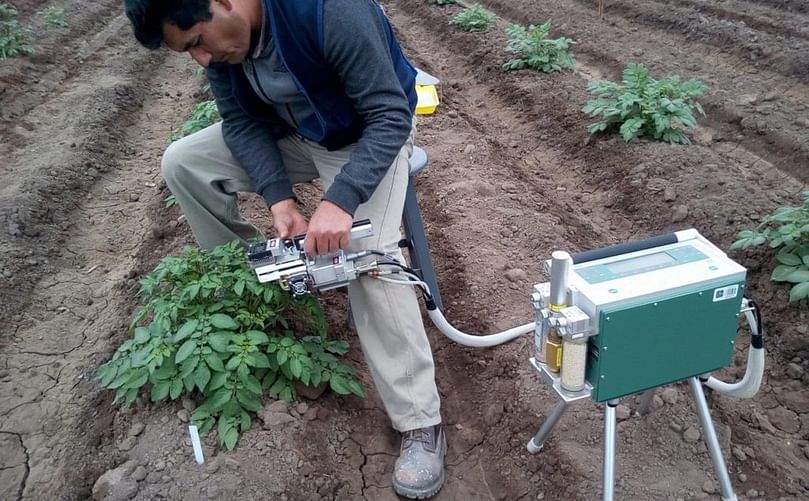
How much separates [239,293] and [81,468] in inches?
33.1

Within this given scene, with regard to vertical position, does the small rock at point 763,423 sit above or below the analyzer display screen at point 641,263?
below

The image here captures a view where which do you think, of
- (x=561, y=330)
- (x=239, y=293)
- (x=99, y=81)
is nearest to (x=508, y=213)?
(x=239, y=293)

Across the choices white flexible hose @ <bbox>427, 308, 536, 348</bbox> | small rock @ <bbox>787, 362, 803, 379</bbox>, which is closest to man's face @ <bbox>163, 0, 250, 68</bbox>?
white flexible hose @ <bbox>427, 308, 536, 348</bbox>

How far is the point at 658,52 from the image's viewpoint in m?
6.05

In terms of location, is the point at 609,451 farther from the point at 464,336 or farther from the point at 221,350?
the point at 221,350

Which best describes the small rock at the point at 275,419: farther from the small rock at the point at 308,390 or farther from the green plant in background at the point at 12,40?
the green plant in background at the point at 12,40

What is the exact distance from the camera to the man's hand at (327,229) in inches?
74.6

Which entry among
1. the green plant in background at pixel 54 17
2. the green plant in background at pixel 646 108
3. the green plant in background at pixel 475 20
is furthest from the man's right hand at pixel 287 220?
the green plant in background at pixel 54 17

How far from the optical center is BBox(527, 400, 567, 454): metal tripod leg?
1965 mm

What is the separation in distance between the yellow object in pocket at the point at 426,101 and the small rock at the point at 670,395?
3.16m

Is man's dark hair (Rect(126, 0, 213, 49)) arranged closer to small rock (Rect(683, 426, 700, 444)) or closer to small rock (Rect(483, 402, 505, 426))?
small rock (Rect(483, 402, 505, 426))

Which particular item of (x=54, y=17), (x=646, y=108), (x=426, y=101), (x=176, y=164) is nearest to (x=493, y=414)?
(x=176, y=164)

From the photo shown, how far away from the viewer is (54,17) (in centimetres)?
758

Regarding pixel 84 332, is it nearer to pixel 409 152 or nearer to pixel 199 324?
pixel 199 324
